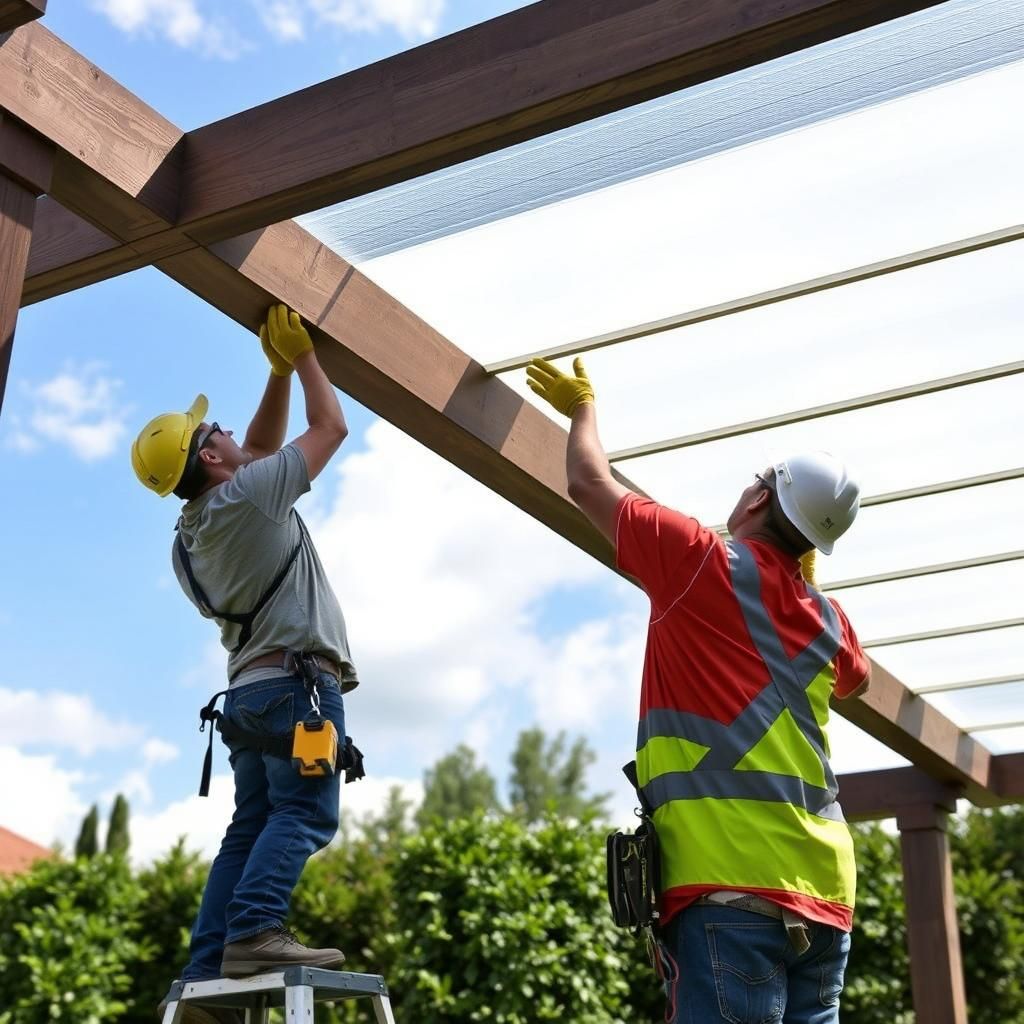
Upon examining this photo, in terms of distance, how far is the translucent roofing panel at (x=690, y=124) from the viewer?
125 inches

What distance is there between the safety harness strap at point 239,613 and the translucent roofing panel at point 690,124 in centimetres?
93

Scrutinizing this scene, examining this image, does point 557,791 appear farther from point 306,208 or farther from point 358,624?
point 306,208

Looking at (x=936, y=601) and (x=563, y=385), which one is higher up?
(x=936, y=601)

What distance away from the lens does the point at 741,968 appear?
8.66ft

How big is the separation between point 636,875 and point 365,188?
1.67 metres

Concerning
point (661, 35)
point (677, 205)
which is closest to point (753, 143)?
point (677, 205)

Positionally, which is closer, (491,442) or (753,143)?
(753,143)

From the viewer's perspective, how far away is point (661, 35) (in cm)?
279

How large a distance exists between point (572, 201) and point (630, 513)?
116cm

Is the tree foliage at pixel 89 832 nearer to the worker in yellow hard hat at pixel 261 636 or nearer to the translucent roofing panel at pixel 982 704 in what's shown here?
Answer: the translucent roofing panel at pixel 982 704

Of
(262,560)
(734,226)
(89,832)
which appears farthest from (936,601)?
(89,832)

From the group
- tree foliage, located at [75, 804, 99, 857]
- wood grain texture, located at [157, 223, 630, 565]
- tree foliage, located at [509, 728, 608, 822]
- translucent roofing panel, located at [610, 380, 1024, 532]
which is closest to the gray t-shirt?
wood grain texture, located at [157, 223, 630, 565]

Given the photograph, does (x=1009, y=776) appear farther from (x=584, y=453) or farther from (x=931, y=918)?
(x=584, y=453)

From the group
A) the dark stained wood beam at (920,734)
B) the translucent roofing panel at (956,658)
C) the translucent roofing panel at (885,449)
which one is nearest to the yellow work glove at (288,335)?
the translucent roofing panel at (885,449)
